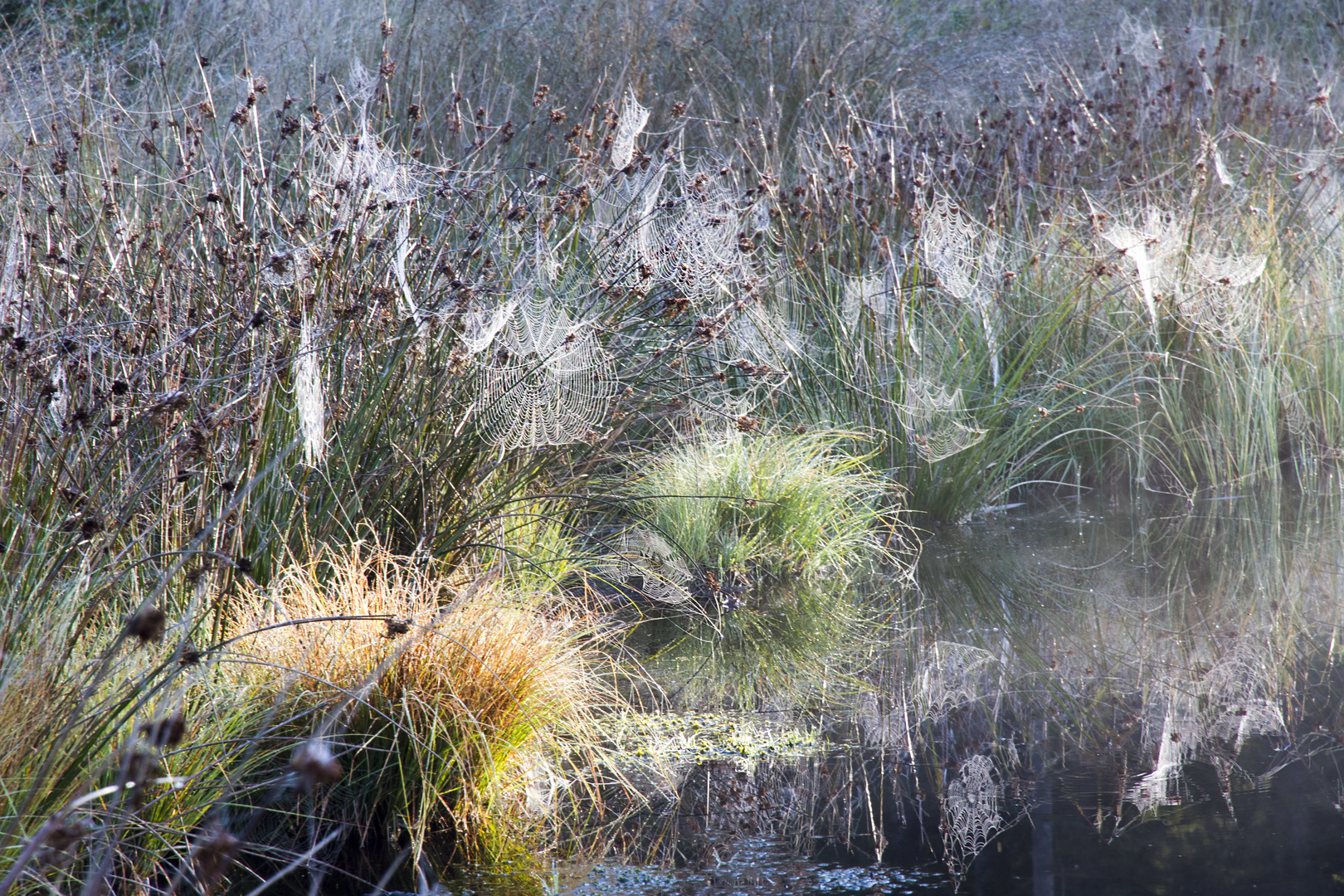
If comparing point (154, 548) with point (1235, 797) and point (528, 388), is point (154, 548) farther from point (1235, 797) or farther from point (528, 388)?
point (1235, 797)

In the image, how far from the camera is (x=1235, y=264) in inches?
233

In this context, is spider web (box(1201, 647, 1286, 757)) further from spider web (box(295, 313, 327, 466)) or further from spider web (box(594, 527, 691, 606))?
spider web (box(295, 313, 327, 466))

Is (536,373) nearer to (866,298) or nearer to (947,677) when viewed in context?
(947,677)

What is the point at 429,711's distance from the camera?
2.65 m

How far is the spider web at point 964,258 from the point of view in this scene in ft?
17.4

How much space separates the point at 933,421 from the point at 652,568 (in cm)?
162

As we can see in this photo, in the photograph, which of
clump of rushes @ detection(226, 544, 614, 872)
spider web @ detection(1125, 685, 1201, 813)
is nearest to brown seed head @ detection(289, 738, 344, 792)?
clump of rushes @ detection(226, 544, 614, 872)

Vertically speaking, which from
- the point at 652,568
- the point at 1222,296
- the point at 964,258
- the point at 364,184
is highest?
the point at 364,184

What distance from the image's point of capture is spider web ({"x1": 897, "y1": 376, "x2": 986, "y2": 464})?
544 centimetres

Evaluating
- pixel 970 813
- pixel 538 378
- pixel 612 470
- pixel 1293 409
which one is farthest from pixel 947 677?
pixel 1293 409

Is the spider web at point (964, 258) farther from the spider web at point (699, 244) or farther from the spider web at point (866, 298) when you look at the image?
the spider web at point (699, 244)

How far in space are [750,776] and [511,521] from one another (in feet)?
5.17

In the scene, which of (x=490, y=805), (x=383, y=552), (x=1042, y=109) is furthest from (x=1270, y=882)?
(x=1042, y=109)

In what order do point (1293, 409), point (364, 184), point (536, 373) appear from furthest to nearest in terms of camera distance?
point (1293, 409) → point (536, 373) → point (364, 184)
